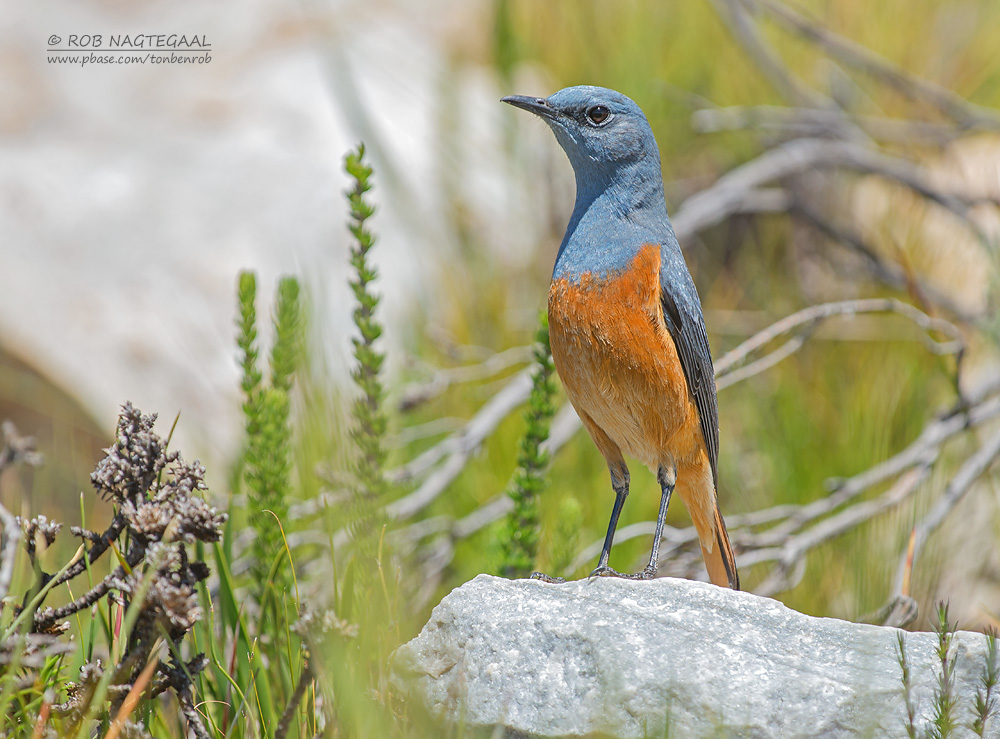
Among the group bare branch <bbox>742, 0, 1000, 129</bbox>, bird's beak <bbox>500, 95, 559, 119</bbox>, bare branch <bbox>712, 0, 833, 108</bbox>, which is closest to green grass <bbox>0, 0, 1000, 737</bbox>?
bare branch <bbox>712, 0, 833, 108</bbox>

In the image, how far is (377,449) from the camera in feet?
9.53

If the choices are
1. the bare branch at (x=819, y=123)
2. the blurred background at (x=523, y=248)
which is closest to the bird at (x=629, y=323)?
the blurred background at (x=523, y=248)

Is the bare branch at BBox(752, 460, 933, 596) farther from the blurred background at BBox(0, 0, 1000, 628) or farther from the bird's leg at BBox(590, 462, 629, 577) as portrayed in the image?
the bird's leg at BBox(590, 462, 629, 577)

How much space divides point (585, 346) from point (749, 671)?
1134mm

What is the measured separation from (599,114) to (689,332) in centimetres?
82

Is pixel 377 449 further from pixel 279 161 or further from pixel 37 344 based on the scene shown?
pixel 279 161

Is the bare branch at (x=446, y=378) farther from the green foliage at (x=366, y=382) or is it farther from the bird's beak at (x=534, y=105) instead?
the bird's beak at (x=534, y=105)

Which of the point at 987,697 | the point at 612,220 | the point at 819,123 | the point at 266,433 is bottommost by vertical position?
the point at 987,697

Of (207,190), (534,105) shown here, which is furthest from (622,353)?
(207,190)

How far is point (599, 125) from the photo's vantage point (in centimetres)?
321

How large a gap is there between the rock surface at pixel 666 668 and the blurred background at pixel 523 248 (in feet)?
3.94

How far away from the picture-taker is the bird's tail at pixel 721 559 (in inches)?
133

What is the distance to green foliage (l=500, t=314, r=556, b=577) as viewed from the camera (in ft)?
9.41

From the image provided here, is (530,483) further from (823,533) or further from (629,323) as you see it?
(823,533)
